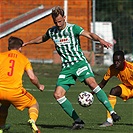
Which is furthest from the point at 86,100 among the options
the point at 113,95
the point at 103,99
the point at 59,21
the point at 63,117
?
the point at 63,117

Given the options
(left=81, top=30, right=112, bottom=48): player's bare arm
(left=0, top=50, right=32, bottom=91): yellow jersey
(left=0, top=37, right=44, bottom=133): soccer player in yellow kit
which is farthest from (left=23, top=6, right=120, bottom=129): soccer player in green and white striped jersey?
(left=0, top=50, right=32, bottom=91): yellow jersey

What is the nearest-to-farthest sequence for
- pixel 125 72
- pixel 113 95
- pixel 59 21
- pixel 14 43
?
1. pixel 14 43
2. pixel 59 21
3. pixel 113 95
4. pixel 125 72

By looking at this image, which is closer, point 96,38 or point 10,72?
point 10,72

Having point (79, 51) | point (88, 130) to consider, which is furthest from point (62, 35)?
point (88, 130)

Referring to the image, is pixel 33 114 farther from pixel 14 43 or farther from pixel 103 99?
pixel 103 99

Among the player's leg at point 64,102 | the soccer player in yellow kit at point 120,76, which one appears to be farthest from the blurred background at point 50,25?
the player's leg at point 64,102

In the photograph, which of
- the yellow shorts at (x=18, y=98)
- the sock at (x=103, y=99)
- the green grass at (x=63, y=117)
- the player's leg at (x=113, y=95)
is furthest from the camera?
the player's leg at (x=113, y=95)

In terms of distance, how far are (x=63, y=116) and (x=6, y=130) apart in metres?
2.74

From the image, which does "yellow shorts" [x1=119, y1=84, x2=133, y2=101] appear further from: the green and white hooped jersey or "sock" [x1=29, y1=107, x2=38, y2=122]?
"sock" [x1=29, y1=107, x2=38, y2=122]

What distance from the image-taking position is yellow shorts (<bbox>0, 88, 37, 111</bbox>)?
10570 mm

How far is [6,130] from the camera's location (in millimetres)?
11445

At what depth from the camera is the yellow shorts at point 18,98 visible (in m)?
10.6

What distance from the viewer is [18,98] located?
35.0ft

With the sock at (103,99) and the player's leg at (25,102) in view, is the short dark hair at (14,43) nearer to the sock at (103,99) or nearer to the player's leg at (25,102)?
the player's leg at (25,102)
